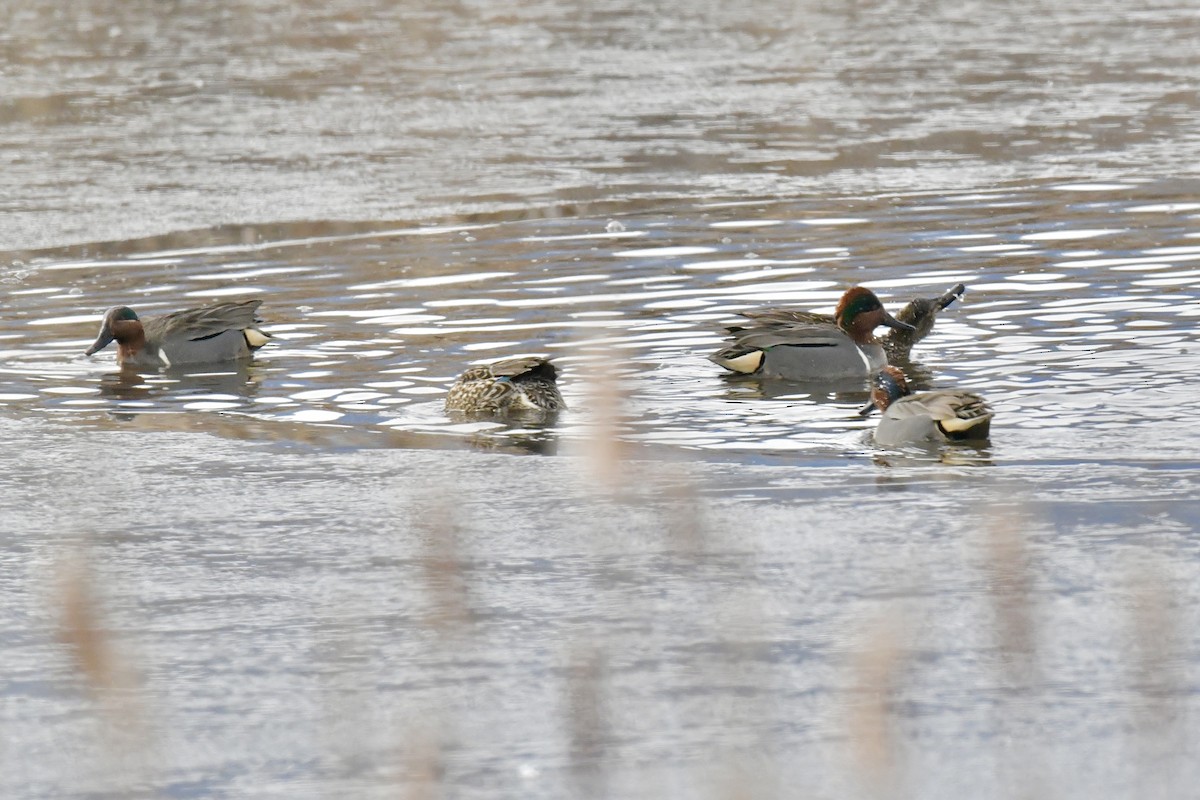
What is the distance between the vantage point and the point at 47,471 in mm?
9141

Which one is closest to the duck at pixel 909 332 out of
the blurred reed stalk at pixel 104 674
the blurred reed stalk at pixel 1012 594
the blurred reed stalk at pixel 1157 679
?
the blurred reed stalk at pixel 1012 594

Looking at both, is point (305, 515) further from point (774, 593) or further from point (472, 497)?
point (774, 593)

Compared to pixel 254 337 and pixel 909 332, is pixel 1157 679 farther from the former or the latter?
pixel 254 337

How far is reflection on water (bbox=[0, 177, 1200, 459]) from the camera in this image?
10039 millimetres

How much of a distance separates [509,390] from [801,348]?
1.91 m

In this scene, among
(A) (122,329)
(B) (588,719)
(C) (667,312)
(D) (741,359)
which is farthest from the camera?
(C) (667,312)

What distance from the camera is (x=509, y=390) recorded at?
32.8ft

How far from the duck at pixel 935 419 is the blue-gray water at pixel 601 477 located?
147mm

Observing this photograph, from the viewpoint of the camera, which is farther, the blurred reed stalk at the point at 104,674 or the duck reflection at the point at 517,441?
the duck reflection at the point at 517,441

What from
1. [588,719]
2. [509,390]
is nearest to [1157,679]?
[588,719]

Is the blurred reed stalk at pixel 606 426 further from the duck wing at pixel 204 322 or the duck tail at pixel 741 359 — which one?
the duck wing at pixel 204 322

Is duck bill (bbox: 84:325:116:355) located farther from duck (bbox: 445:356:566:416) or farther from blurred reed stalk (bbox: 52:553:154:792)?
blurred reed stalk (bbox: 52:553:154:792)

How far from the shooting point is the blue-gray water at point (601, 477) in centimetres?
574

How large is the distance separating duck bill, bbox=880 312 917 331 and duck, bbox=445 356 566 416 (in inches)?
81.6
